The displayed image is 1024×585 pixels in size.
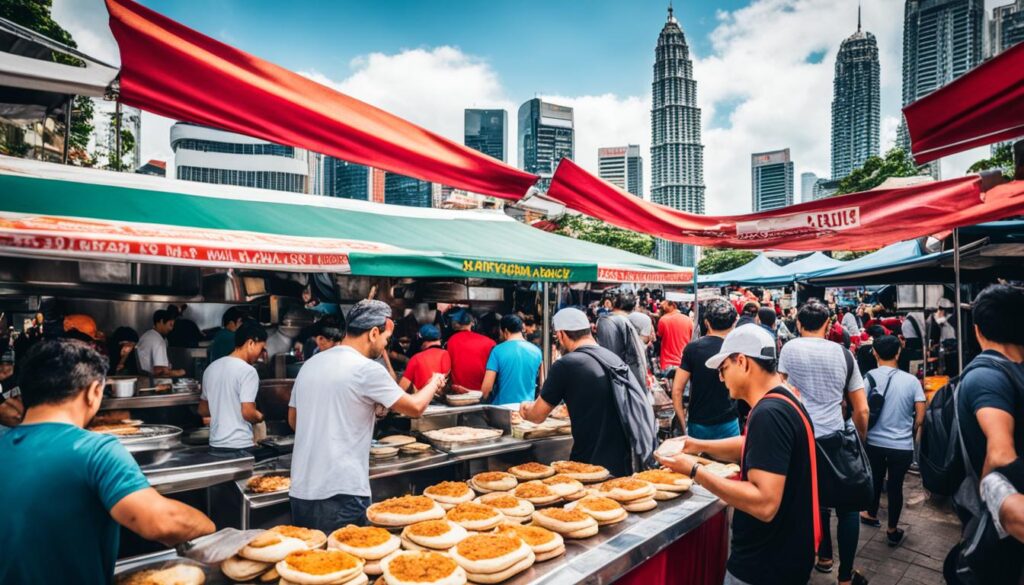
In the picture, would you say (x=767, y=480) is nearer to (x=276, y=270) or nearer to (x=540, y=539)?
(x=540, y=539)

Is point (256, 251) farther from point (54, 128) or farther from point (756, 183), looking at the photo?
point (756, 183)

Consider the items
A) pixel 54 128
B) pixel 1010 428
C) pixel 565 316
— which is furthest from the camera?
pixel 54 128

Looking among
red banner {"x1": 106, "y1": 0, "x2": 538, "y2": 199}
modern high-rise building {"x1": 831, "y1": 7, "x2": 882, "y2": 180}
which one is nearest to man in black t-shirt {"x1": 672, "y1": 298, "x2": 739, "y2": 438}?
red banner {"x1": 106, "y1": 0, "x2": 538, "y2": 199}

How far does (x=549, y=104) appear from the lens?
170 meters

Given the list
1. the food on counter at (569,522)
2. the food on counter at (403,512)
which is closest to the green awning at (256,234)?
the food on counter at (403,512)

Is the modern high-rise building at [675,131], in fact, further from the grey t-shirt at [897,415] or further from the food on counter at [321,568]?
the food on counter at [321,568]

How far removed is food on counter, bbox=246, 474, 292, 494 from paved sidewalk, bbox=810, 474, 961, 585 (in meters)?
4.41

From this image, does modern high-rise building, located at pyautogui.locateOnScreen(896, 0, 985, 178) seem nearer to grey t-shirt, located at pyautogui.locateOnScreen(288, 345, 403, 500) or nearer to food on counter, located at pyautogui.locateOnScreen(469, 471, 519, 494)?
food on counter, located at pyautogui.locateOnScreen(469, 471, 519, 494)

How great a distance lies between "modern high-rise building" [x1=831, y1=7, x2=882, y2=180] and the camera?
132 meters

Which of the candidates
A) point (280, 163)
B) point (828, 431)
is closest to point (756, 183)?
point (280, 163)

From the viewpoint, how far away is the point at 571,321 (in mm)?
4098

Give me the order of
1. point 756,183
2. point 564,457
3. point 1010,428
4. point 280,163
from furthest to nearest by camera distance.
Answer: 1. point 756,183
2. point 280,163
3. point 564,457
4. point 1010,428

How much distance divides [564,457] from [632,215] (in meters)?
2.55

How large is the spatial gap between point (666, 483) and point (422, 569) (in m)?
1.84
